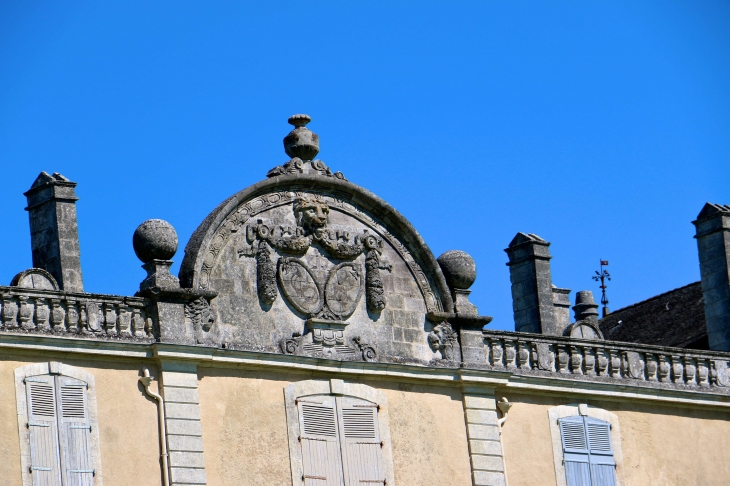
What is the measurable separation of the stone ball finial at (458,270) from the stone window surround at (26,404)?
18.8 ft

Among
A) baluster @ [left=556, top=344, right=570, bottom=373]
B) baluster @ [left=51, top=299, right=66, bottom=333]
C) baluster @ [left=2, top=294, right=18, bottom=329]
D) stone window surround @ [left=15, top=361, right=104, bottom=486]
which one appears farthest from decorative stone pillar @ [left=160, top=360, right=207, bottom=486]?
baluster @ [left=556, top=344, right=570, bottom=373]

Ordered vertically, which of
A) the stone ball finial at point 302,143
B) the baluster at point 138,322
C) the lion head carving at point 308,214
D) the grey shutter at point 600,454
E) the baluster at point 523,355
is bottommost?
the grey shutter at point 600,454

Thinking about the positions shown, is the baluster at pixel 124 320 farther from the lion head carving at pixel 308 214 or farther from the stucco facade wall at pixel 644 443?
the stucco facade wall at pixel 644 443

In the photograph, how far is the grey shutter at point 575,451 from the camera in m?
27.4

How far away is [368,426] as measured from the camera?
25781mm

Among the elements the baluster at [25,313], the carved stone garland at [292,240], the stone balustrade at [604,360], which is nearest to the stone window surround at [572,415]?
the stone balustrade at [604,360]

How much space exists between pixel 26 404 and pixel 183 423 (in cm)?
203

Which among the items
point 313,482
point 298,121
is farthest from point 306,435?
point 298,121

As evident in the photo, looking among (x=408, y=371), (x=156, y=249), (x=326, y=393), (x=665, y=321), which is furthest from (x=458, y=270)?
(x=665, y=321)

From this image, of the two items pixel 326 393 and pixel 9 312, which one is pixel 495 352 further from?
pixel 9 312

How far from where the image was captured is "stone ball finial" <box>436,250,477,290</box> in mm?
27312

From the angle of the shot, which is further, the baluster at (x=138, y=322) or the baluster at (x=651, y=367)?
the baluster at (x=651, y=367)

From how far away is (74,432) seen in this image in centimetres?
2350

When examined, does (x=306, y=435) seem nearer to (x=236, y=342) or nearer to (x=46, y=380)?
(x=236, y=342)
